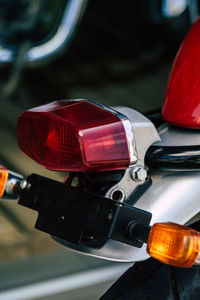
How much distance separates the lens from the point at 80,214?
0.92 metres

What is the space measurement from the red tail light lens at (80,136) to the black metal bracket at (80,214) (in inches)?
1.9

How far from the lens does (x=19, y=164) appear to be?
3314 millimetres

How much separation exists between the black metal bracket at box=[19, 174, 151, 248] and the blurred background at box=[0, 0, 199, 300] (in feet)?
0.37

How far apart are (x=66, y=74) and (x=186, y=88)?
4538 millimetres

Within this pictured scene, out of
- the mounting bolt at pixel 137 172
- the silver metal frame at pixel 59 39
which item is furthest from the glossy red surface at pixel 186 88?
the silver metal frame at pixel 59 39

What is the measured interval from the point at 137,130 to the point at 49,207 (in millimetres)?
190

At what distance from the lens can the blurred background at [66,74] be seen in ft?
7.26

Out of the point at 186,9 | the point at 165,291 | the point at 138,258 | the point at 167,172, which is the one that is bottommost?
the point at 186,9

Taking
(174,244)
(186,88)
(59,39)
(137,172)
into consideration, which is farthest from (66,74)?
(174,244)

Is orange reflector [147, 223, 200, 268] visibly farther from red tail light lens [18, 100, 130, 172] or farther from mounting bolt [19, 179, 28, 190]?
mounting bolt [19, 179, 28, 190]

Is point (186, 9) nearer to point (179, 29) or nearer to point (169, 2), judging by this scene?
point (169, 2)

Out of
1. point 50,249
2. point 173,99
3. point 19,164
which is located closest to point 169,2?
point 19,164

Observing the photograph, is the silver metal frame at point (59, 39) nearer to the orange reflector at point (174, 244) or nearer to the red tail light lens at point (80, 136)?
the red tail light lens at point (80, 136)

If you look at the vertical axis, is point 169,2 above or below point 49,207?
below
